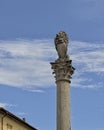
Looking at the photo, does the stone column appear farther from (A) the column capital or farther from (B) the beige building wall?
(B) the beige building wall

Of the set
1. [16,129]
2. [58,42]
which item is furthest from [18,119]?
[58,42]

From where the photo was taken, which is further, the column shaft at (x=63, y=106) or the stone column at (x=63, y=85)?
the stone column at (x=63, y=85)

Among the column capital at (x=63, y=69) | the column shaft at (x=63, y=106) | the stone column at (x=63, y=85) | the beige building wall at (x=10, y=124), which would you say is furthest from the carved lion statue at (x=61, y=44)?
the beige building wall at (x=10, y=124)

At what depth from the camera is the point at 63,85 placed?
23156 mm

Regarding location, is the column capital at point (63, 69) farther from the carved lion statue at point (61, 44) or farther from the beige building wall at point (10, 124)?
A: the beige building wall at point (10, 124)

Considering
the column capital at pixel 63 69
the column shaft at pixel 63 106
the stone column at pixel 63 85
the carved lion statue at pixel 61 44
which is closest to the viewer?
the column shaft at pixel 63 106

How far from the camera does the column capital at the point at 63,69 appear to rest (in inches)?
915

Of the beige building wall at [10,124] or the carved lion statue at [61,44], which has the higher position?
the beige building wall at [10,124]

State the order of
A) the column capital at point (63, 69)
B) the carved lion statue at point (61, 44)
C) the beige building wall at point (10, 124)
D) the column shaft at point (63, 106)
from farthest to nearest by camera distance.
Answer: the beige building wall at point (10, 124) → the carved lion statue at point (61, 44) → the column capital at point (63, 69) → the column shaft at point (63, 106)

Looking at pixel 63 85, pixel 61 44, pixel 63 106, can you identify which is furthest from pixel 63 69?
pixel 63 106

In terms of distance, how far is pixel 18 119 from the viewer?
5722 cm

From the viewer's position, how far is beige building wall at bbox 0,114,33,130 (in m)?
53.6

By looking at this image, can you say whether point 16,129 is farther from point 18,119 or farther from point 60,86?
point 60,86

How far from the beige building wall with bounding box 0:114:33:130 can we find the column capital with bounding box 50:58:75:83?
101 ft
